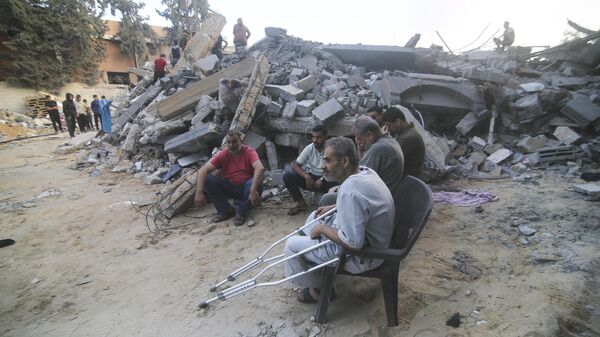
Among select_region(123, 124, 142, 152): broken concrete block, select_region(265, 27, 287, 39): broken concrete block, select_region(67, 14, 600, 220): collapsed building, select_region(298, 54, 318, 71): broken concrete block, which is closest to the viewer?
select_region(67, 14, 600, 220): collapsed building

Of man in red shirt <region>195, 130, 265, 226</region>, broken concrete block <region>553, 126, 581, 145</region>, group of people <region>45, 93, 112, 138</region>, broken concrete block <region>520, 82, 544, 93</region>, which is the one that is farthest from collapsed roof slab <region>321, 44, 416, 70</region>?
group of people <region>45, 93, 112, 138</region>

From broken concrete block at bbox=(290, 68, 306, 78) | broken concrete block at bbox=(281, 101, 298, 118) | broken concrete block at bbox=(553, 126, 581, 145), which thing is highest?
broken concrete block at bbox=(290, 68, 306, 78)

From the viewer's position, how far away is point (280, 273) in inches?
134

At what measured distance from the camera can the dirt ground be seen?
2525mm

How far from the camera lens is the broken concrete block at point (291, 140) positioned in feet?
20.4

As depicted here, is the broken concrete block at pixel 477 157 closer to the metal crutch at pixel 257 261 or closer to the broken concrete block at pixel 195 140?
the metal crutch at pixel 257 261

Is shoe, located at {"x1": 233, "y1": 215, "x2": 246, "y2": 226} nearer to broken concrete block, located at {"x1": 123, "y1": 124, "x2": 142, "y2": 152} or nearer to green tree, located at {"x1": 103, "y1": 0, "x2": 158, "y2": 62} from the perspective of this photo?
broken concrete block, located at {"x1": 123, "y1": 124, "x2": 142, "y2": 152}

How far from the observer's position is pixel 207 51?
11.9 meters

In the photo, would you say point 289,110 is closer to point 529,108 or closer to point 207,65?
point 207,65

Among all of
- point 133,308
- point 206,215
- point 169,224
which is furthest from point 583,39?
point 133,308

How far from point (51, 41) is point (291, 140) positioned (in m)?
22.4

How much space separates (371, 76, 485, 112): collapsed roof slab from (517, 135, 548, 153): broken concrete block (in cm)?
114

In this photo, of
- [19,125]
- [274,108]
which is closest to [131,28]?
[19,125]

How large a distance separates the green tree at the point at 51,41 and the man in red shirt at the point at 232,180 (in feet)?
70.8
